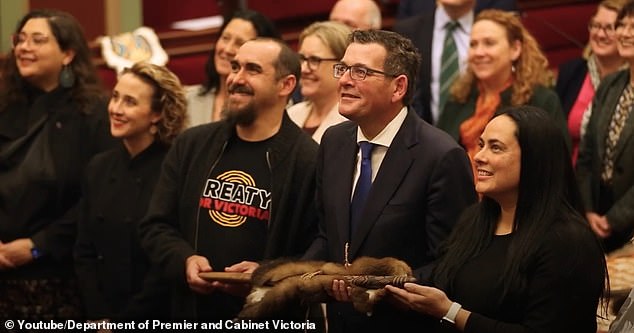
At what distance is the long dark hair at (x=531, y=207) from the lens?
3.74 metres

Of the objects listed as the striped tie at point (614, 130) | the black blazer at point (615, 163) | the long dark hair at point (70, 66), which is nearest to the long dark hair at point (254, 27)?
the long dark hair at point (70, 66)

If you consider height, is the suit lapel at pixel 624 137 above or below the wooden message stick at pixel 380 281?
above

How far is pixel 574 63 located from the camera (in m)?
6.00

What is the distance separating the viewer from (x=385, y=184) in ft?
13.7

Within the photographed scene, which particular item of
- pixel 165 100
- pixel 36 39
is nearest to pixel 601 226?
pixel 165 100

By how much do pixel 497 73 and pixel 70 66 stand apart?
1.86 m

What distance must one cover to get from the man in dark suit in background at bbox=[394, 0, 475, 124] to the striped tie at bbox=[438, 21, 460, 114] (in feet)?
0.04

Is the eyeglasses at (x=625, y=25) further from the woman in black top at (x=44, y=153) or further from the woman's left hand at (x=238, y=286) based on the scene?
the woman in black top at (x=44, y=153)

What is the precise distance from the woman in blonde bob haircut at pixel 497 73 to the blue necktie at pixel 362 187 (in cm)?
120

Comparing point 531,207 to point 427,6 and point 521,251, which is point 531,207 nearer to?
point 521,251

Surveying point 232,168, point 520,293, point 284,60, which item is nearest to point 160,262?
point 232,168

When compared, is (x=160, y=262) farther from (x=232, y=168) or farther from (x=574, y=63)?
(x=574, y=63)

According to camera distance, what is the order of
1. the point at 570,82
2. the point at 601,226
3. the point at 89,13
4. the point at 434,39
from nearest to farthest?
the point at 601,226
the point at 570,82
the point at 434,39
the point at 89,13

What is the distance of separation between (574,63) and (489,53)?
2.25 ft
